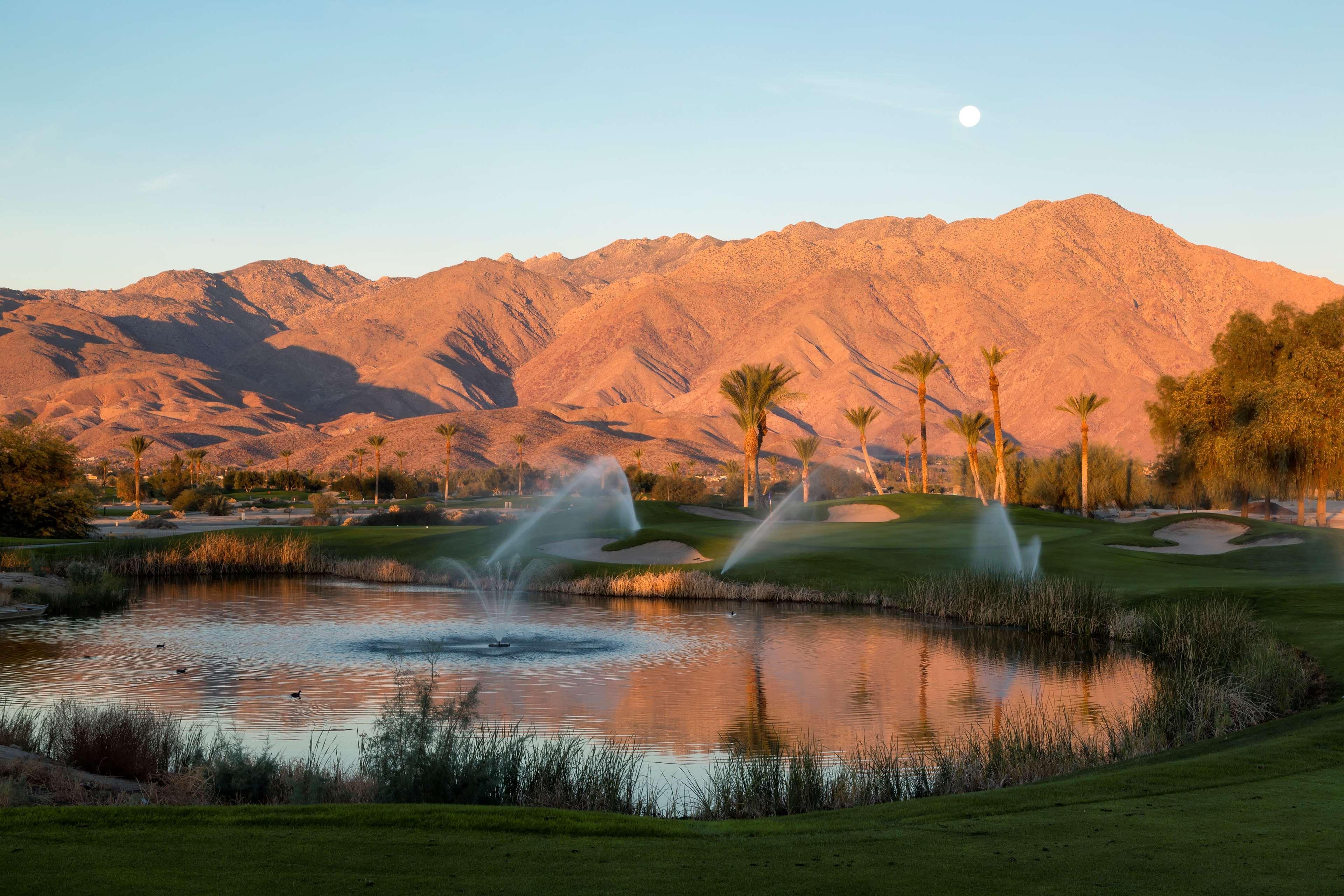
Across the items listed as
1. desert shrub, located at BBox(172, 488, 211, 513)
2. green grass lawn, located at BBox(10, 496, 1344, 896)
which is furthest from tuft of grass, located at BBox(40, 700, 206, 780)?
desert shrub, located at BBox(172, 488, 211, 513)

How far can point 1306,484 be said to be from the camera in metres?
54.4

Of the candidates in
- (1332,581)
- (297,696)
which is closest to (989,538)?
(1332,581)

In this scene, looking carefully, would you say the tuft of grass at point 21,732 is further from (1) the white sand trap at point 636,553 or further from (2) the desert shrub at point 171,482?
(2) the desert shrub at point 171,482

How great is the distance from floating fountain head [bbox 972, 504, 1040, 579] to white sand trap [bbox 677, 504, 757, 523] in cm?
1458

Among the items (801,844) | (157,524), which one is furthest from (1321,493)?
(157,524)

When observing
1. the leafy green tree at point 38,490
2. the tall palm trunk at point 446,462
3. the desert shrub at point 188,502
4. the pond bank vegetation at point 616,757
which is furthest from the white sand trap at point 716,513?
the tall palm trunk at point 446,462

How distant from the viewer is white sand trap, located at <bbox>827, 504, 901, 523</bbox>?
57469mm

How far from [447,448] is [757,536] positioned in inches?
2934

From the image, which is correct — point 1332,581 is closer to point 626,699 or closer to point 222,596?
point 626,699

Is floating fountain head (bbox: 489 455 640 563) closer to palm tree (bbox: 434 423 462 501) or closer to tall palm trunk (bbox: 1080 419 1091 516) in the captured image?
palm tree (bbox: 434 423 462 501)

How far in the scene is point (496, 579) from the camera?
128 feet

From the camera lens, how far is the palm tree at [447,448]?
104988 millimetres

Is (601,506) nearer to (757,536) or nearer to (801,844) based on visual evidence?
(757,536)

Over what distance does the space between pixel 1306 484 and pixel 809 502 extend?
24.8 meters
